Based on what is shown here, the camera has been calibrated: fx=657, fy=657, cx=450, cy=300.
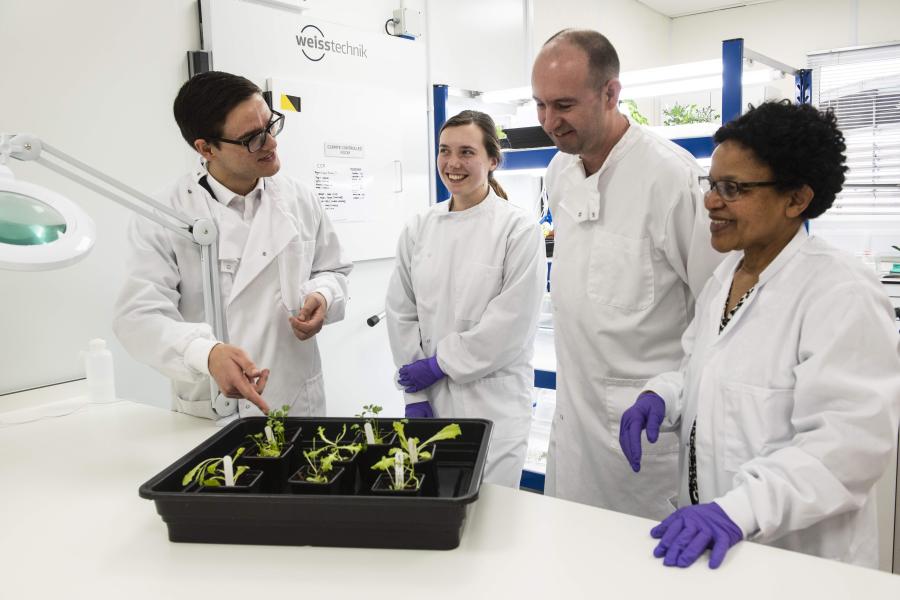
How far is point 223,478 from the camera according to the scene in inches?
43.8

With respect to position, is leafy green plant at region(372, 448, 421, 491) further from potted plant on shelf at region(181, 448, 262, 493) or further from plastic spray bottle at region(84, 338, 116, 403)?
plastic spray bottle at region(84, 338, 116, 403)

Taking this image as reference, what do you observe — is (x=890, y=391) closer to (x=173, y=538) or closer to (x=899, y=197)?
(x=173, y=538)

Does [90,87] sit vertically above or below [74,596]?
above

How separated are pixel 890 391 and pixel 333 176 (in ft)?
7.37

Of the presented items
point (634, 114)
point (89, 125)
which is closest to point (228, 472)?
point (89, 125)

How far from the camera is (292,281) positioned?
1737mm

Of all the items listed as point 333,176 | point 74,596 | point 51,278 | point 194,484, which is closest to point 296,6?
point 333,176

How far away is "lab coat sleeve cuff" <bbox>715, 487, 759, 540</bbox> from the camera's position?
3.17ft

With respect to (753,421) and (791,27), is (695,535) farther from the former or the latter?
(791,27)

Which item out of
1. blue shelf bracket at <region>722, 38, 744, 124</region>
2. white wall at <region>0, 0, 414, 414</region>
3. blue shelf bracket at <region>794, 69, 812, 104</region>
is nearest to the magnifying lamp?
white wall at <region>0, 0, 414, 414</region>

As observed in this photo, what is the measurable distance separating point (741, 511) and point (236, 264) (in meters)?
1.24

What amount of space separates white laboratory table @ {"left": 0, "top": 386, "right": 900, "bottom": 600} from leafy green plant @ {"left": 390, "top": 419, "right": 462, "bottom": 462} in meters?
0.11

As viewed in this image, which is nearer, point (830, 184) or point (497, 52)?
point (830, 184)

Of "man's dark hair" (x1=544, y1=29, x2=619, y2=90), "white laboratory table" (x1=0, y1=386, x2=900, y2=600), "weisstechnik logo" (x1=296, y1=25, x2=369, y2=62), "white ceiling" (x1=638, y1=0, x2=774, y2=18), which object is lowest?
"white laboratory table" (x1=0, y1=386, x2=900, y2=600)
